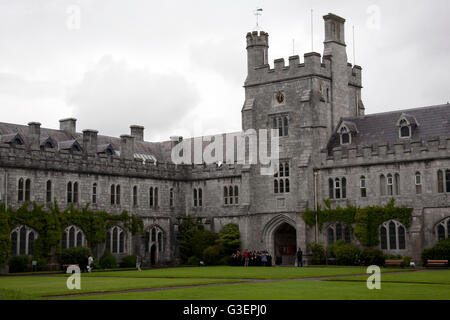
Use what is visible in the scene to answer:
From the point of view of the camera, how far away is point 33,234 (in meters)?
A: 48.5

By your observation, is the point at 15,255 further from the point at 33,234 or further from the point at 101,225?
the point at 101,225

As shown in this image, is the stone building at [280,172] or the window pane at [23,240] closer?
the window pane at [23,240]

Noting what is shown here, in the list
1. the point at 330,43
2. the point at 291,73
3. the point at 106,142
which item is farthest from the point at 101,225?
the point at 330,43

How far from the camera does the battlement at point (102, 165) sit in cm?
4819

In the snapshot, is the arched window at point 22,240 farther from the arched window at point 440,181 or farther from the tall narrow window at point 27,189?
the arched window at point 440,181

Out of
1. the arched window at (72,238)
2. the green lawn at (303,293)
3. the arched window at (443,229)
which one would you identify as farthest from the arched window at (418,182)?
the arched window at (72,238)

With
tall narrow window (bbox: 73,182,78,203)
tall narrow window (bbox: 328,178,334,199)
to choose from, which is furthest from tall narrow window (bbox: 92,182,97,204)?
tall narrow window (bbox: 328,178,334,199)

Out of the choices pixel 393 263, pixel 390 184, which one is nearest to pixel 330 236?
pixel 390 184

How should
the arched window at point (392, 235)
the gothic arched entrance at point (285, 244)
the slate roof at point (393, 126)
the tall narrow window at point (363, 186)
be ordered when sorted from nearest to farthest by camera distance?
the arched window at point (392, 235) < the slate roof at point (393, 126) < the tall narrow window at point (363, 186) < the gothic arched entrance at point (285, 244)

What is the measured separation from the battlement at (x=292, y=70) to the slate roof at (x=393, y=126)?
4.54m

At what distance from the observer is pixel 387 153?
49.3 metres

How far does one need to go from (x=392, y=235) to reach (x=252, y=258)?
10606mm
